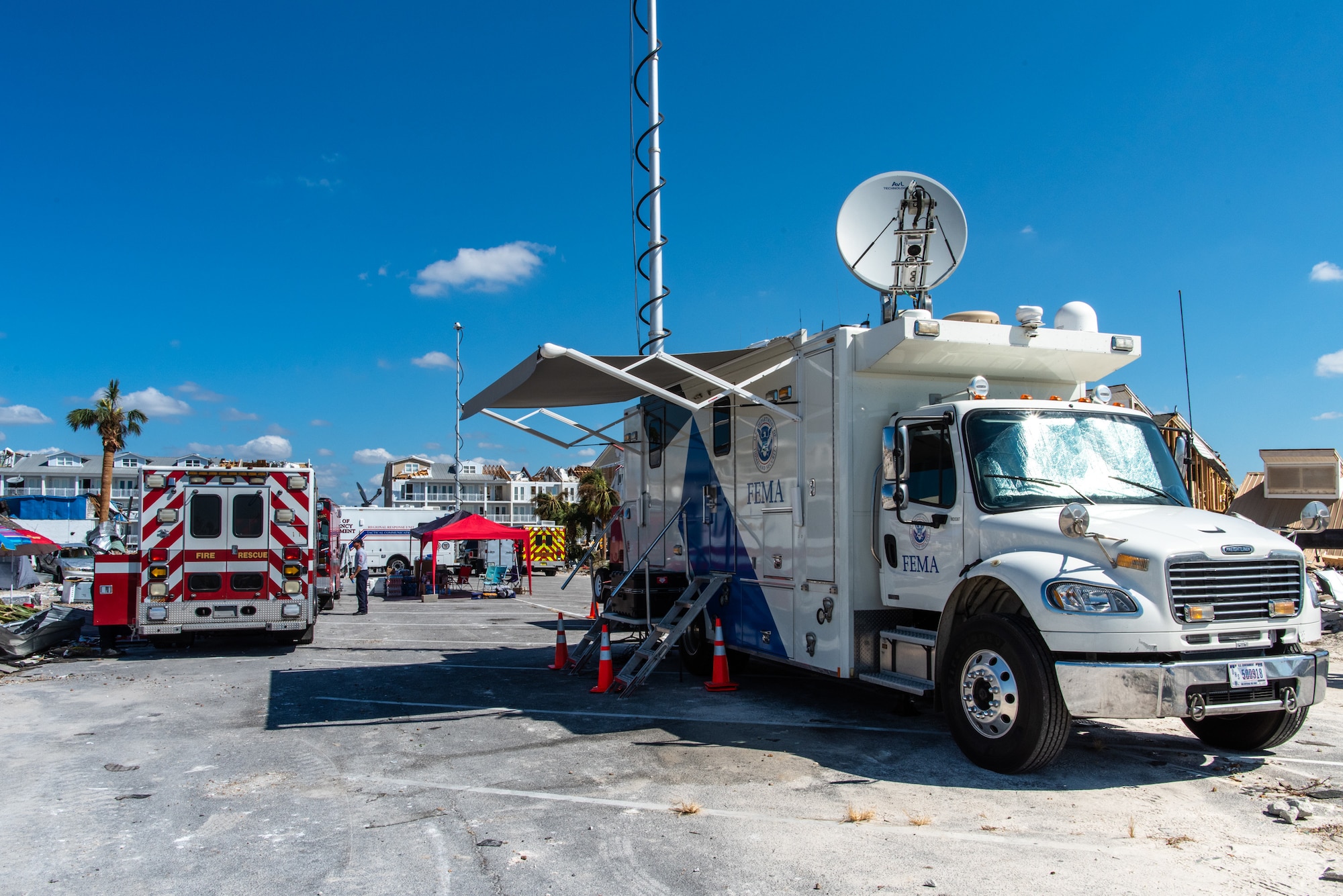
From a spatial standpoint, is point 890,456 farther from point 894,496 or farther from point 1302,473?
point 1302,473

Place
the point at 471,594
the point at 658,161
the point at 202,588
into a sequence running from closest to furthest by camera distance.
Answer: the point at 658,161
the point at 202,588
the point at 471,594

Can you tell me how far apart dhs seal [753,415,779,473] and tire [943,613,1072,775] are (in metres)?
2.89

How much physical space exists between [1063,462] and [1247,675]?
1798mm

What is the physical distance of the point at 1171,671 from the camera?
5320 mm

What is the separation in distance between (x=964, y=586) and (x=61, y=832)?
5691 mm

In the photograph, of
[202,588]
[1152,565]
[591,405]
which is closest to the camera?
[1152,565]

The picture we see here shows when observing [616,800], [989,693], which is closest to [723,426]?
[989,693]

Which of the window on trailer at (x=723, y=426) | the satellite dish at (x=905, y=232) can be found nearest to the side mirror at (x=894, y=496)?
the satellite dish at (x=905, y=232)

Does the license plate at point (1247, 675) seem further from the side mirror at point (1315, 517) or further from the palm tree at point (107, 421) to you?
the palm tree at point (107, 421)

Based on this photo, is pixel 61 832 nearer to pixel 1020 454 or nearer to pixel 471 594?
pixel 1020 454

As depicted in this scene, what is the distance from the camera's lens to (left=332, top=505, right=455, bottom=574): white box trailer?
34.7 meters

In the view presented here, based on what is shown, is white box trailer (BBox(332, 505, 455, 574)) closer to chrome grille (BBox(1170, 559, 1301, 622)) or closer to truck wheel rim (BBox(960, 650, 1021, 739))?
truck wheel rim (BBox(960, 650, 1021, 739))

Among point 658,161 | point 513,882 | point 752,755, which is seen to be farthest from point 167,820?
point 658,161

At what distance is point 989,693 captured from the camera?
19.6 feet
